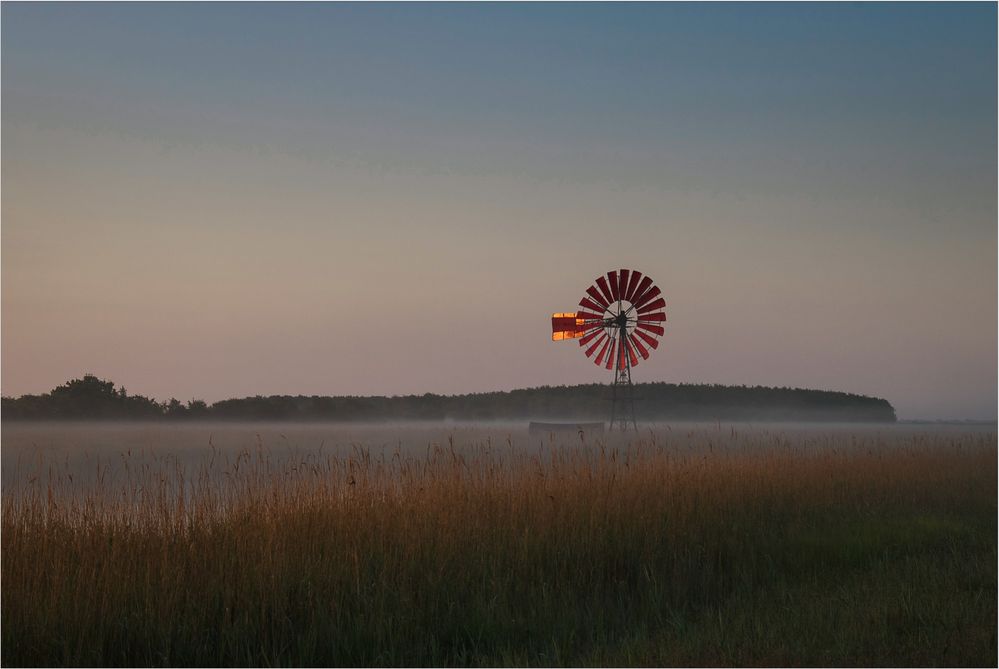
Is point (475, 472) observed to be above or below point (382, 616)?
above

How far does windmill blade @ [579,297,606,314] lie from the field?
1670cm

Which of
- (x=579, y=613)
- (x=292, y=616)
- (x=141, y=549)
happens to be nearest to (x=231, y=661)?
(x=292, y=616)

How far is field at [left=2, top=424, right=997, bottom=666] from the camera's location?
559cm

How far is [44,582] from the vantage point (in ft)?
21.0

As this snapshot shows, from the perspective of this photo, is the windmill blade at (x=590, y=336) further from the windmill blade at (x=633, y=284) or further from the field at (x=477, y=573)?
the field at (x=477, y=573)

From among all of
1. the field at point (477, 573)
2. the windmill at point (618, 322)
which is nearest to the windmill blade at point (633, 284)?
the windmill at point (618, 322)

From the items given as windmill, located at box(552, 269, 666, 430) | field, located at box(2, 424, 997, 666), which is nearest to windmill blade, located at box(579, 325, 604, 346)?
windmill, located at box(552, 269, 666, 430)

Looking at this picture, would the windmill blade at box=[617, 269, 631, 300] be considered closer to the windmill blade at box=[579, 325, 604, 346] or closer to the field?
the windmill blade at box=[579, 325, 604, 346]

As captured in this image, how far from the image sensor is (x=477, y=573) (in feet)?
23.5

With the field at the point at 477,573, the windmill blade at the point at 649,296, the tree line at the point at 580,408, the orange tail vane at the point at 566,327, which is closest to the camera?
the field at the point at 477,573

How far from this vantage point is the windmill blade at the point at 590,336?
27734mm

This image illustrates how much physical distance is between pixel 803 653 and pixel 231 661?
387 centimetres

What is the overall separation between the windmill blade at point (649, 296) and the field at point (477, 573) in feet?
51.6

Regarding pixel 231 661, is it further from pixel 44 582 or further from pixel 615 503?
pixel 615 503
